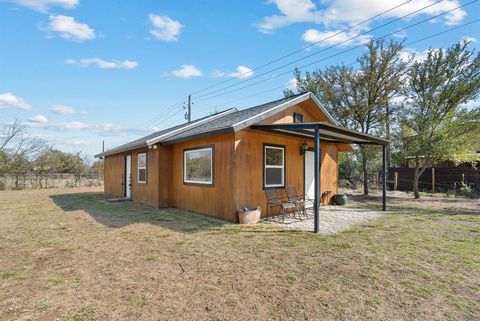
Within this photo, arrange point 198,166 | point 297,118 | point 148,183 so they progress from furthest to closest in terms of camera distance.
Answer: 1. point 148,183
2. point 297,118
3. point 198,166

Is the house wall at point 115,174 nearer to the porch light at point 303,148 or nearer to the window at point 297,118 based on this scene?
the window at point 297,118

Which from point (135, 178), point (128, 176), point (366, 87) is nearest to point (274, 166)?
point (135, 178)

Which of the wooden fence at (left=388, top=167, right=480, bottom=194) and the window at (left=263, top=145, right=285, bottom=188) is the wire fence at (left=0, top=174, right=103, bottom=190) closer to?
the window at (left=263, top=145, right=285, bottom=188)

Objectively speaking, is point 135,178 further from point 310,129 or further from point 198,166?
point 310,129

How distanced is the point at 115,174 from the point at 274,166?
10386 millimetres

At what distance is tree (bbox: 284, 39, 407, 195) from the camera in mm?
13625

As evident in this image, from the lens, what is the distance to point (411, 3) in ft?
27.8

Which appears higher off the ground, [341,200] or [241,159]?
[241,159]

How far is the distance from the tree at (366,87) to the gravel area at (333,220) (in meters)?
6.58

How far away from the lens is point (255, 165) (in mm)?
8000

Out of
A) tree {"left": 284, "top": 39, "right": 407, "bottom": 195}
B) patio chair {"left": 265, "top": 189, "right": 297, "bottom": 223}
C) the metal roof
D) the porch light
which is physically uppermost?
tree {"left": 284, "top": 39, "right": 407, "bottom": 195}

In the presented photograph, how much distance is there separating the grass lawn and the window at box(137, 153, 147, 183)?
4658 millimetres

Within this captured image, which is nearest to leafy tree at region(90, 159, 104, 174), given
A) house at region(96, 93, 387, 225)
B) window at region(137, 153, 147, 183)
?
window at region(137, 153, 147, 183)

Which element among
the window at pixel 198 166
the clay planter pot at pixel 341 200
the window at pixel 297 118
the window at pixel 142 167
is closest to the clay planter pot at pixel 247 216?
the window at pixel 198 166
